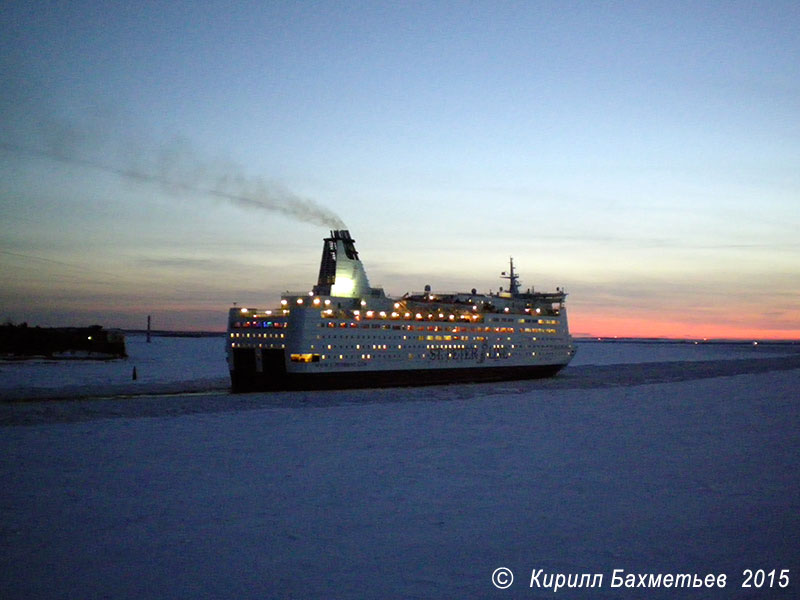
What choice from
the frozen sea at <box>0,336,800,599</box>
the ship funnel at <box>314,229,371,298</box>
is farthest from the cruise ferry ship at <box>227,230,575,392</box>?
the frozen sea at <box>0,336,800,599</box>

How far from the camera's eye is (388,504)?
38.3 ft

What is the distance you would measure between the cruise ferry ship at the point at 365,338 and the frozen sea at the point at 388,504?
14926mm

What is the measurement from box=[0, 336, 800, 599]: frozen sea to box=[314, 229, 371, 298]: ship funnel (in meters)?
19.9

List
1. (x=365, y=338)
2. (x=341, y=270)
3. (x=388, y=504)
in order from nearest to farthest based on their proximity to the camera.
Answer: (x=388, y=504) < (x=365, y=338) < (x=341, y=270)

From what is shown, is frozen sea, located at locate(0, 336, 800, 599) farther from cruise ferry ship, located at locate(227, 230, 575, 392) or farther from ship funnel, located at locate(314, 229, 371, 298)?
ship funnel, located at locate(314, 229, 371, 298)

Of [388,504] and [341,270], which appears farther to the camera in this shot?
[341,270]

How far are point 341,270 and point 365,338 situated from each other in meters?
5.60

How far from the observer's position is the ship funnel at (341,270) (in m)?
43.6

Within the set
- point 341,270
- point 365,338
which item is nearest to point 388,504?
point 365,338

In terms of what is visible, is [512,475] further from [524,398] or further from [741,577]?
[524,398]

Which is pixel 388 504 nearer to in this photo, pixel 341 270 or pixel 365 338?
pixel 365 338

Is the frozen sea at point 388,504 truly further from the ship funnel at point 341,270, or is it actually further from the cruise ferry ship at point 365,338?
the ship funnel at point 341,270

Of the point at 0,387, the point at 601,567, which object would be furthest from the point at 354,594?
the point at 0,387

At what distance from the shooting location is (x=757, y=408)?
26984 millimetres
